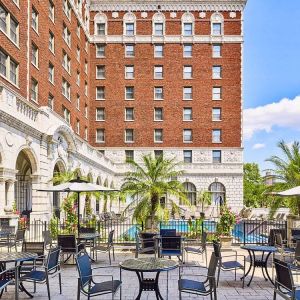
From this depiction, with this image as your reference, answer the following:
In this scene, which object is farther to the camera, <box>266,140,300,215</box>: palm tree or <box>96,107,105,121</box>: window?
<box>96,107,105,121</box>: window

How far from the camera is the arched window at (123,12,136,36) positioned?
154 feet

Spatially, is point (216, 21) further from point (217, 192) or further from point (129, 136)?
point (217, 192)

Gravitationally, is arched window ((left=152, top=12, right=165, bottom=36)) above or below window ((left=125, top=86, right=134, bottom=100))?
above

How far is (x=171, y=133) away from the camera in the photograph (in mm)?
46406

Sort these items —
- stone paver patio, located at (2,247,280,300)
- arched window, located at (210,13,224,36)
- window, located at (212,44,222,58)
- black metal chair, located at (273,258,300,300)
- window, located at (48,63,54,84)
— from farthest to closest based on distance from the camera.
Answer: arched window, located at (210,13,224,36)
window, located at (212,44,222,58)
window, located at (48,63,54,84)
stone paver patio, located at (2,247,280,300)
black metal chair, located at (273,258,300,300)

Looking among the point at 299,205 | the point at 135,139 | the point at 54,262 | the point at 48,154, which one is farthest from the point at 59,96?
the point at 54,262

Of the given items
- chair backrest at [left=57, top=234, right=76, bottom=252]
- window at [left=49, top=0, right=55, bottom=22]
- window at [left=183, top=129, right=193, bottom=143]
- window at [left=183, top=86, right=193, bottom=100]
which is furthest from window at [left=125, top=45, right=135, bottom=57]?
chair backrest at [left=57, top=234, right=76, bottom=252]

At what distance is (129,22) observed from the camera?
47.1m

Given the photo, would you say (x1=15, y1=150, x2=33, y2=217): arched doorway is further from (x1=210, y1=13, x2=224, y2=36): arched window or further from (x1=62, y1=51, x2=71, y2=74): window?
(x1=210, y1=13, x2=224, y2=36): arched window

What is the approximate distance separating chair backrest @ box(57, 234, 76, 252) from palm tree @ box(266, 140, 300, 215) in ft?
36.0

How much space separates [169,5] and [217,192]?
21.3m

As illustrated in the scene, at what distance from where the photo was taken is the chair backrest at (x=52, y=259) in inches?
375

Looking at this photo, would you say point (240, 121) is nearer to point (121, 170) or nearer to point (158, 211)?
point (121, 170)

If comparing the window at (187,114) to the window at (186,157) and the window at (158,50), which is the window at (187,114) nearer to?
the window at (186,157)
